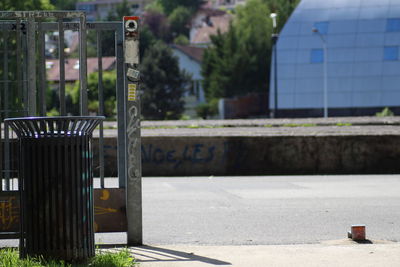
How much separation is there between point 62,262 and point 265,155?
1324 centimetres

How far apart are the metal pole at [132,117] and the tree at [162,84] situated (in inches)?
2673

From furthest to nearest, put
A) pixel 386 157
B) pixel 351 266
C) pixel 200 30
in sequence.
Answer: pixel 200 30
pixel 386 157
pixel 351 266

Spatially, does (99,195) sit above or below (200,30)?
below

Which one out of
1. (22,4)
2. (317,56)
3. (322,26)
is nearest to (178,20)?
(317,56)

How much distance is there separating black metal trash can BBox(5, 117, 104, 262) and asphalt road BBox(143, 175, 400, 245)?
237cm

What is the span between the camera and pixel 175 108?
3108 inches

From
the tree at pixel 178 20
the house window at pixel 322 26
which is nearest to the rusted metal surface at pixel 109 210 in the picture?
the house window at pixel 322 26

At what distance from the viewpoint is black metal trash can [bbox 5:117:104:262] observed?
6.26 meters

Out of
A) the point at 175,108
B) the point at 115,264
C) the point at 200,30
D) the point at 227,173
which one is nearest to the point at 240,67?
the point at 175,108

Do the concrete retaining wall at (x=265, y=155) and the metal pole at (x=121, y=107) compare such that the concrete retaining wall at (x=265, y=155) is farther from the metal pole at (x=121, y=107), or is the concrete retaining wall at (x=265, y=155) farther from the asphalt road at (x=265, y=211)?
the metal pole at (x=121, y=107)

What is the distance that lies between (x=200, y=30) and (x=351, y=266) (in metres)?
137

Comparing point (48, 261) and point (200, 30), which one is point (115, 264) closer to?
point (48, 261)

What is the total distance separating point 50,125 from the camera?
632 cm

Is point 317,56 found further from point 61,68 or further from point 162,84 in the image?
point 61,68
